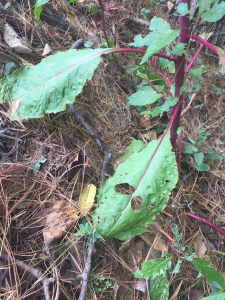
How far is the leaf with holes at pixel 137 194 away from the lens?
34.9 inches

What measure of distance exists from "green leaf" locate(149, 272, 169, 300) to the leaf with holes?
25cm

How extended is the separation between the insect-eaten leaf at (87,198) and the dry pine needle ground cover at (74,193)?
1.3 inches

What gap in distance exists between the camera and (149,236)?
117cm

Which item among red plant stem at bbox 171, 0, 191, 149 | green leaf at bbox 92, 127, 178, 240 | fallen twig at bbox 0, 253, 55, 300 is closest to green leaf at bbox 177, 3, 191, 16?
red plant stem at bbox 171, 0, 191, 149

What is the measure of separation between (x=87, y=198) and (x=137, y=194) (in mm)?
321

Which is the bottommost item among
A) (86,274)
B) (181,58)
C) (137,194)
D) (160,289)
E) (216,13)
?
(160,289)

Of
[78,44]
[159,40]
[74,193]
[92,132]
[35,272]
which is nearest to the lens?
[159,40]

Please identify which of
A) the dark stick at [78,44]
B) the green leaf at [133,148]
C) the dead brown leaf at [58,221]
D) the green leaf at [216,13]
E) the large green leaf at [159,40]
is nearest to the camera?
the large green leaf at [159,40]

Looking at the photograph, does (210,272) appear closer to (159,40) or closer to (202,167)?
(202,167)

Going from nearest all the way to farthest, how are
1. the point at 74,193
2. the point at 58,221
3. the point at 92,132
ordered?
the point at 58,221, the point at 74,193, the point at 92,132

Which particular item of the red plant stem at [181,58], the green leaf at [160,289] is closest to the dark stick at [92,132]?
the red plant stem at [181,58]

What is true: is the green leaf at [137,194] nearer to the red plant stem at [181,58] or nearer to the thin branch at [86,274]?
the thin branch at [86,274]

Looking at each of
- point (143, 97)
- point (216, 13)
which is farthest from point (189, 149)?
point (216, 13)

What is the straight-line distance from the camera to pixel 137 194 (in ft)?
3.06
